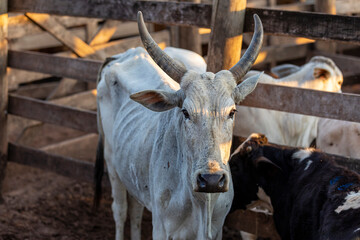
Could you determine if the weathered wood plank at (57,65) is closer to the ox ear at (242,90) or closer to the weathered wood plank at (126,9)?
the weathered wood plank at (126,9)

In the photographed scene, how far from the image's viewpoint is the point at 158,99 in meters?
3.57

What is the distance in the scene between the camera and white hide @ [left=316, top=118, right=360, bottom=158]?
4777 millimetres

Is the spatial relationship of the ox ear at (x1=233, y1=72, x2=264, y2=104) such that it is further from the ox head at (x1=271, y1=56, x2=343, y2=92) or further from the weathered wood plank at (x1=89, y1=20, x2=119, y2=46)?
the weathered wood plank at (x1=89, y1=20, x2=119, y2=46)

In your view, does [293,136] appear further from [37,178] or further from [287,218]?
[37,178]

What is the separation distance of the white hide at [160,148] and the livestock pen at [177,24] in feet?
1.54

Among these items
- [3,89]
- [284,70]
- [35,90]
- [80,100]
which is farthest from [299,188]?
[35,90]

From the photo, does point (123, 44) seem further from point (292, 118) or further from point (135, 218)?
point (135, 218)

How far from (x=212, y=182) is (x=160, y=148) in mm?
808

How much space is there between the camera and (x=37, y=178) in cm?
682

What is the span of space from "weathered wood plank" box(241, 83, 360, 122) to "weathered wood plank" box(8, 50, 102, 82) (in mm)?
1785

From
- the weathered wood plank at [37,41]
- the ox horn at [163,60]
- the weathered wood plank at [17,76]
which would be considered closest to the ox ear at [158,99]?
the ox horn at [163,60]

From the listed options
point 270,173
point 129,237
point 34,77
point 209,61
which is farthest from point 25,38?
point 270,173

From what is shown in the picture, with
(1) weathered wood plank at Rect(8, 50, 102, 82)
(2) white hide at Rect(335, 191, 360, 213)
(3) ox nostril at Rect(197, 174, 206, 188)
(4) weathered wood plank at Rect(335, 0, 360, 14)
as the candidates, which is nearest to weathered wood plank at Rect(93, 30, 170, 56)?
(1) weathered wood plank at Rect(8, 50, 102, 82)

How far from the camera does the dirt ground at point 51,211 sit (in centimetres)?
544
